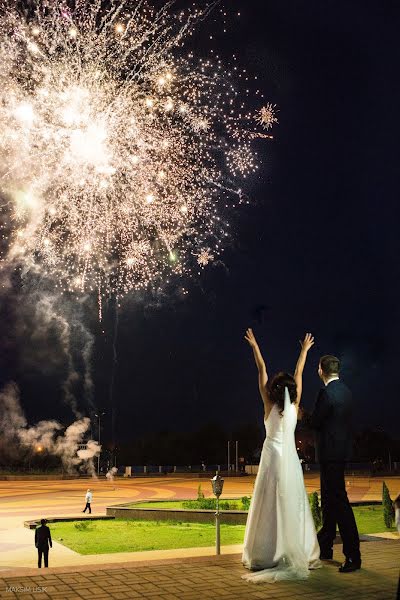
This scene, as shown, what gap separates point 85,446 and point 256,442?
151 ft

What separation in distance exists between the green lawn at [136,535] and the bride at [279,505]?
748 cm

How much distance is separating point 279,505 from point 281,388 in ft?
3.50

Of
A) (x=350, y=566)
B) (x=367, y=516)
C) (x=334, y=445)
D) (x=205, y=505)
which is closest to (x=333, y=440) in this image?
(x=334, y=445)

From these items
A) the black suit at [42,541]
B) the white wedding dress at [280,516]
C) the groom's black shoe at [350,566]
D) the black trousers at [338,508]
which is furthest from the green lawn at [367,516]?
the white wedding dress at [280,516]

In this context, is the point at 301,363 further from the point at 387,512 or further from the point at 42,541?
the point at 387,512

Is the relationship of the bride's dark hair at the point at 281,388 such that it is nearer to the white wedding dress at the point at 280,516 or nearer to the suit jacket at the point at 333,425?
the white wedding dress at the point at 280,516

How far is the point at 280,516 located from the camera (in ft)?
18.5

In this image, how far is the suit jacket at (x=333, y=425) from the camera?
6.02 m

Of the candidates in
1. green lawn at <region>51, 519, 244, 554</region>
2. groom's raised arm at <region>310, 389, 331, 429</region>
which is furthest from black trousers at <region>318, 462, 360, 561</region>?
green lawn at <region>51, 519, 244, 554</region>

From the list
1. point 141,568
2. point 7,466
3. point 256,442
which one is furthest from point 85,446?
point 141,568

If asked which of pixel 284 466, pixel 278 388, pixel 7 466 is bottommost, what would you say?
pixel 7 466

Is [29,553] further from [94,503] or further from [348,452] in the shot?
[94,503]

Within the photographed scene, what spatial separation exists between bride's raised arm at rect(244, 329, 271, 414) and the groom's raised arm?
493mm

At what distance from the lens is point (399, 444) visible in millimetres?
92500
